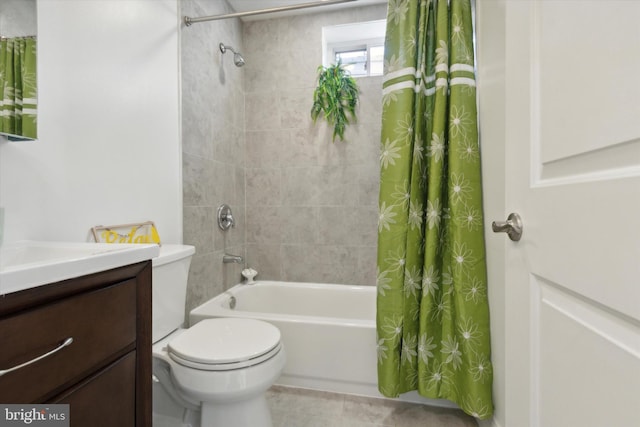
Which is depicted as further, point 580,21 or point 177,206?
point 177,206

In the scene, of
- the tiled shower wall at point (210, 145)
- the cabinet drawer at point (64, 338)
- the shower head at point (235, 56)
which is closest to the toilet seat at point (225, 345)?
the cabinet drawer at point (64, 338)

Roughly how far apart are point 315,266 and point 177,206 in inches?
45.6

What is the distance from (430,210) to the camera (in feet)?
4.62

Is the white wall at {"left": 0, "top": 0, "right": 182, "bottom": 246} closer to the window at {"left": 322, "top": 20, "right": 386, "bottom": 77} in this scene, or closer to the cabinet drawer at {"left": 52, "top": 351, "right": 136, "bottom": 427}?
the cabinet drawer at {"left": 52, "top": 351, "right": 136, "bottom": 427}

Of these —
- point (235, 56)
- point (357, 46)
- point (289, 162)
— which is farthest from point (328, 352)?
point (357, 46)

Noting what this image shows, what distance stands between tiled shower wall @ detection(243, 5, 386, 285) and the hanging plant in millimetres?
67

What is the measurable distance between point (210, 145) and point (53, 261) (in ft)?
5.26

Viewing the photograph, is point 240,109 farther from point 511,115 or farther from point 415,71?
point 511,115

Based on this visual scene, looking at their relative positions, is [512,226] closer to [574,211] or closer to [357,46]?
[574,211]

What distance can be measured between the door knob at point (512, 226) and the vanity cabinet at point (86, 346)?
0.90 metres

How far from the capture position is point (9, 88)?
0.93 meters

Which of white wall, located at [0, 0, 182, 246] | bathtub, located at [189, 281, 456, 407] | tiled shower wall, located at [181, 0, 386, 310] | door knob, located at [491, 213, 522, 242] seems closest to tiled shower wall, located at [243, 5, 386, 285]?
tiled shower wall, located at [181, 0, 386, 310]

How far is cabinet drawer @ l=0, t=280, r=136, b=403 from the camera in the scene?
492mm

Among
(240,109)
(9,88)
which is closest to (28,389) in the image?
(9,88)
